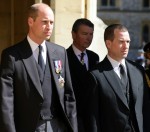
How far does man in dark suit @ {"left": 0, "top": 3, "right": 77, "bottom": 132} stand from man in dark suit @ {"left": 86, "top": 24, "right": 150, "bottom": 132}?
22cm

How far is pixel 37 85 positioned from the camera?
4.25 meters

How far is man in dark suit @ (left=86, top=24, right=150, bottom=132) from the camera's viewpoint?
4.55 m

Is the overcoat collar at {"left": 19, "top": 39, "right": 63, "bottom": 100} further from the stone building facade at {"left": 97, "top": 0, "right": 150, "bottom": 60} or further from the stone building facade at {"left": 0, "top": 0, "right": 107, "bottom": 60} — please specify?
the stone building facade at {"left": 97, "top": 0, "right": 150, "bottom": 60}

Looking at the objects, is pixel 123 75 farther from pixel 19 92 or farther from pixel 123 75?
pixel 19 92

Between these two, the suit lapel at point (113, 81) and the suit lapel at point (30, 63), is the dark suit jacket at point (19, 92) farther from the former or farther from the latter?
the suit lapel at point (113, 81)

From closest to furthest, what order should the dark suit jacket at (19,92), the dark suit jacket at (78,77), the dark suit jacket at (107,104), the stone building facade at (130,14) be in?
the dark suit jacket at (19,92)
the dark suit jacket at (107,104)
the dark suit jacket at (78,77)
the stone building facade at (130,14)

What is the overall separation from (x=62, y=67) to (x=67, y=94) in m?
0.22

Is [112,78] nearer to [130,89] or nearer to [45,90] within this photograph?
[130,89]

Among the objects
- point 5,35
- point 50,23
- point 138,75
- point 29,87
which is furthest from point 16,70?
point 5,35

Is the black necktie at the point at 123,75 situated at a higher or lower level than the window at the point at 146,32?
higher

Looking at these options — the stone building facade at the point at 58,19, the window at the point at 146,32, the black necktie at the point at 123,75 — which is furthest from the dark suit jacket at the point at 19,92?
the window at the point at 146,32

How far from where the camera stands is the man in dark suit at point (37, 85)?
4215 millimetres

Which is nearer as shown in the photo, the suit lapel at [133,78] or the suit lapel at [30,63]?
the suit lapel at [30,63]

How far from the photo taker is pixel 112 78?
4.61m
